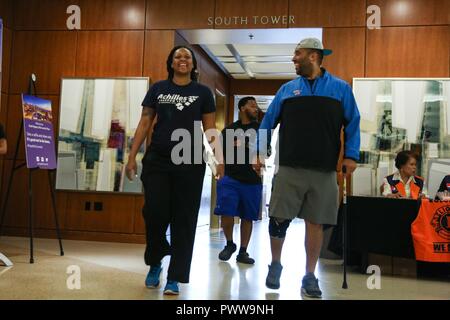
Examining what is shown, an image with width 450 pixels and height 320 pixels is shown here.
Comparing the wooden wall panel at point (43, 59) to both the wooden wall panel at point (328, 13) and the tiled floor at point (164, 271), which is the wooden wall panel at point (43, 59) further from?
the wooden wall panel at point (328, 13)

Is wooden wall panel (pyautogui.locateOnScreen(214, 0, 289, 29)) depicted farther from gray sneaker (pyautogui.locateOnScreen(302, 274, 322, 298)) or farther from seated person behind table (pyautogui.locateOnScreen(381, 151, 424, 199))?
gray sneaker (pyautogui.locateOnScreen(302, 274, 322, 298))

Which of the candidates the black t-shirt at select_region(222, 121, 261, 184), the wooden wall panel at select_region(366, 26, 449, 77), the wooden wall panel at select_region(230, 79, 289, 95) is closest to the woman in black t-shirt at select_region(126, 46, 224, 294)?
the black t-shirt at select_region(222, 121, 261, 184)

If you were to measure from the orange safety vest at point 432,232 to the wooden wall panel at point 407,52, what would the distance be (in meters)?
2.12

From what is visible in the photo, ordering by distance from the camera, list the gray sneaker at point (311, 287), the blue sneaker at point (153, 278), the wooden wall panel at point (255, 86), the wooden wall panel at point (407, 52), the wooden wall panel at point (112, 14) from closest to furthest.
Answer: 1. the gray sneaker at point (311, 287)
2. the blue sneaker at point (153, 278)
3. the wooden wall panel at point (407, 52)
4. the wooden wall panel at point (112, 14)
5. the wooden wall panel at point (255, 86)

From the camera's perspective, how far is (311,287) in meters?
3.08

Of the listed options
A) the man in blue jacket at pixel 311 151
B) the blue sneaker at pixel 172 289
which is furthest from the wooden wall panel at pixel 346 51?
the blue sneaker at pixel 172 289

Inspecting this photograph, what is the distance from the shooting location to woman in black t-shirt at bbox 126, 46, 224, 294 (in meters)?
3.01

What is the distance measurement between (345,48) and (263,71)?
11.3ft

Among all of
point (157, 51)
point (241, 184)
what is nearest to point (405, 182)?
point (241, 184)

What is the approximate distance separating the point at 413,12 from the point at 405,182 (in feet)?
6.96

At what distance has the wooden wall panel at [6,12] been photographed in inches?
237

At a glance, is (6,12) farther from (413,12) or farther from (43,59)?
(413,12)

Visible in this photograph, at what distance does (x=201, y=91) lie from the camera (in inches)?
123
